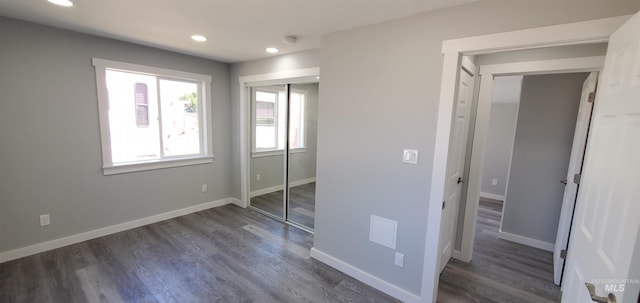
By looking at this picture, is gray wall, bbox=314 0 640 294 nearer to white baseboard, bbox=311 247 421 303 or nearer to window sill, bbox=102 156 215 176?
white baseboard, bbox=311 247 421 303

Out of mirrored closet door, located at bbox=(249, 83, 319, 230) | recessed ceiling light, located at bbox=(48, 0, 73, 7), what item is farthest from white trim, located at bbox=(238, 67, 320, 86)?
recessed ceiling light, located at bbox=(48, 0, 73, 7)

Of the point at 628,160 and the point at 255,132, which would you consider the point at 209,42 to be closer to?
the point at 255,132

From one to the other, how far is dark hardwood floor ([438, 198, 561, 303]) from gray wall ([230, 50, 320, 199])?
2.71 m

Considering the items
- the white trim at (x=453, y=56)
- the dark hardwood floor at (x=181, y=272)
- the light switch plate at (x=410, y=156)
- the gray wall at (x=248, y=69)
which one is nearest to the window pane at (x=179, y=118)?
the gray wall at (x=248, y=69)

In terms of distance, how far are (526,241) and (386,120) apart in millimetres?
2841

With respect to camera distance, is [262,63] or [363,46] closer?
[363,46]

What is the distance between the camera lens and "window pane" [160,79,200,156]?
364cm

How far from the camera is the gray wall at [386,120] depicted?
5.69 feet

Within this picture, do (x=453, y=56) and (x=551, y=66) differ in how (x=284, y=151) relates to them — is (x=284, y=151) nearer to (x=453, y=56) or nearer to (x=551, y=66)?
(x=453, y=56)

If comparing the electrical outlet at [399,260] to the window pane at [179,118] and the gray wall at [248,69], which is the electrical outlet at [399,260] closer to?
the gray wall at [248,69]

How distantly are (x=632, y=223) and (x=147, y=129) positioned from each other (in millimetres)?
4314

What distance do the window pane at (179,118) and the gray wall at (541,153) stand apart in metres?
4.56

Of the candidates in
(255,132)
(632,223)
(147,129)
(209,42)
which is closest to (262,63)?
(209,42)

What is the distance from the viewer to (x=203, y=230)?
3.40 metres
